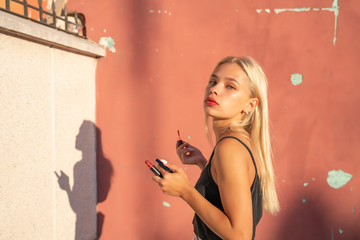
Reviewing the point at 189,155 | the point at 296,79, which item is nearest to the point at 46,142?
the point at 189,155

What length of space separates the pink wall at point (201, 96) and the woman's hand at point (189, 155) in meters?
0.99

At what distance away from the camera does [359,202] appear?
2578mm

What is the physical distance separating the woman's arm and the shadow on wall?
1.84 metres

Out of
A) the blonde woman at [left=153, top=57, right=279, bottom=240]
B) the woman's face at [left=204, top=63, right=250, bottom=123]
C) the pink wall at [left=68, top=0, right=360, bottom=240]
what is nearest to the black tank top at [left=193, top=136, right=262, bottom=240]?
the blonde woman at [left=153, top=57, right=279, bottom=240]

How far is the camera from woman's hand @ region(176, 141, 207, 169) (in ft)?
5.75

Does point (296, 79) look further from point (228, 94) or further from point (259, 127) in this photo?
point (228, 94)

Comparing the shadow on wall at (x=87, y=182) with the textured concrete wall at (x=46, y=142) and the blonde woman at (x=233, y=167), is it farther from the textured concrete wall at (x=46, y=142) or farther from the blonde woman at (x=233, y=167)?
the blonde woman at (x=233, y=167)

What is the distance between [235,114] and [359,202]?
6.66ft

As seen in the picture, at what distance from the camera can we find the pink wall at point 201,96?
257 cm

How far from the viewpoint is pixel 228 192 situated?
1.11 m

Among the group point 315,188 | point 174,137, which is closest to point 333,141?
point 315,188

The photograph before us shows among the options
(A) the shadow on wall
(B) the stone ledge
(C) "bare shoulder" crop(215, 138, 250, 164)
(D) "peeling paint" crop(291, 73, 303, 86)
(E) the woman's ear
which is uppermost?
(B) the stone ledge

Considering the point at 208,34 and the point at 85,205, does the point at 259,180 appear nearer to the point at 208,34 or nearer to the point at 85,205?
the point at 208,34

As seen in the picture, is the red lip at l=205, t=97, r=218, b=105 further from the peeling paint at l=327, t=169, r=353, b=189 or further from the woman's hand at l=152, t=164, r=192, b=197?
the peeling paint at l=327, t=169, r=353, b=189
